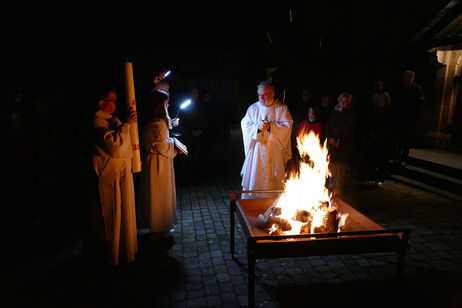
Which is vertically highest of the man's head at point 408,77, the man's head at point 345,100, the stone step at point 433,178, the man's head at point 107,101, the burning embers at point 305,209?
the man's head at point 408,77

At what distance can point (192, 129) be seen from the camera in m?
8.55

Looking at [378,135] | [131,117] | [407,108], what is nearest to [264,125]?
[131,117]

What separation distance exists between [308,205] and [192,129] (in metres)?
5.16

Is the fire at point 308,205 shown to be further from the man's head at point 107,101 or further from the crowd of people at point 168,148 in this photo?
the man's head at point 107,101

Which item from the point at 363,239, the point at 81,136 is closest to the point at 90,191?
the point at 81,136

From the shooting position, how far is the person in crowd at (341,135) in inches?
285

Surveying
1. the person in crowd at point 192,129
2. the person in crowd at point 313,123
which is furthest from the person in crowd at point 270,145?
the person in crowd at point 192,129

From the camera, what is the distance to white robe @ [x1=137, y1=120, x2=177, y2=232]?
15.3 feet

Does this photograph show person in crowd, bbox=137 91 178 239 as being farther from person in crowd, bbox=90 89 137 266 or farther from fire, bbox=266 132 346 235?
fire, bbox=266 132 346 235

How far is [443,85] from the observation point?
10500 millimetres

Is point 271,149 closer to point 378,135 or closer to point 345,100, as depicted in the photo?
point 345,100

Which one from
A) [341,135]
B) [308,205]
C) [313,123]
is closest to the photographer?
[308,205]

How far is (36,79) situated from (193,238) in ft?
22.6

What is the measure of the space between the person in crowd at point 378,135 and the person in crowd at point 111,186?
21.5 feet
